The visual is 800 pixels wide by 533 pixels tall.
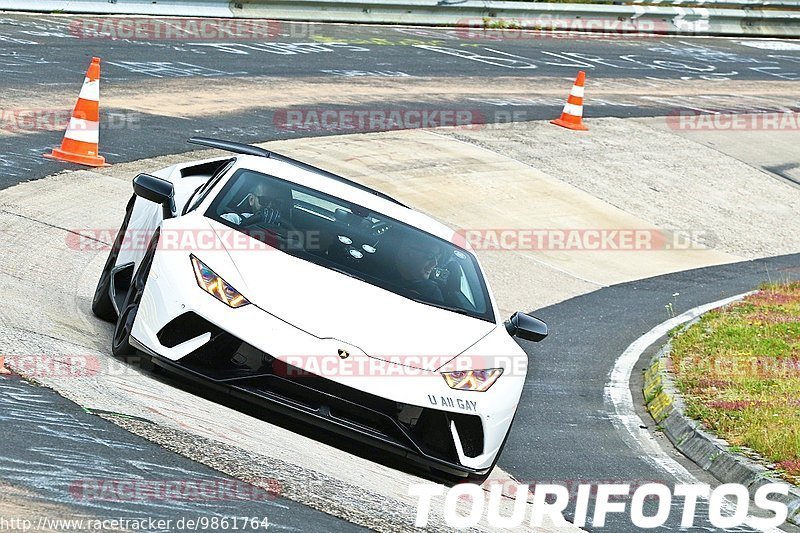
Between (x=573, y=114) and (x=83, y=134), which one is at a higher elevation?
(x=83, y=134)

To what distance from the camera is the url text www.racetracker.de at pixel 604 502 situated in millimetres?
6315

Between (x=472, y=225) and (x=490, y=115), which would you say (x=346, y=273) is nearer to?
(x=472, y=225)

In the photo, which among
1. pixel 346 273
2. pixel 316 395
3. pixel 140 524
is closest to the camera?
pixel 140 524

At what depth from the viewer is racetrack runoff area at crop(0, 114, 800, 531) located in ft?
19.1

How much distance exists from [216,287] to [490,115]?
1386cm

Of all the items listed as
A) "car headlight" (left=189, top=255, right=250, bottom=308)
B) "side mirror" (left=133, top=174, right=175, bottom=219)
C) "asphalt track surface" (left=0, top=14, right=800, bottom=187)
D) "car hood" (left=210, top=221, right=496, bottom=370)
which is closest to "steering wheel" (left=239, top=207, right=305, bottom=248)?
"car hood" (left=210, top=221, right=496, bottom=370)

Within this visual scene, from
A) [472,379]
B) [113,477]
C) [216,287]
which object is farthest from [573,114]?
[113,477]

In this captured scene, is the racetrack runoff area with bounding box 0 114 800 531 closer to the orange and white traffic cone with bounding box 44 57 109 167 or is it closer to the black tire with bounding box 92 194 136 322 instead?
the black tire with bounding box 92 194 136 322

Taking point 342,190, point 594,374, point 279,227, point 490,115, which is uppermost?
point 342,190

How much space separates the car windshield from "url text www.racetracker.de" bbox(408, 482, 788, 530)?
1060 mm

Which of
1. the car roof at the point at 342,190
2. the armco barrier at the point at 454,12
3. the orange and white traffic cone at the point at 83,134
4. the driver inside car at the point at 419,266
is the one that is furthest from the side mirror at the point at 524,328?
the armco barrier at the point at 454,12

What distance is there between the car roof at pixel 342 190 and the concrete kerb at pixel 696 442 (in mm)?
2077

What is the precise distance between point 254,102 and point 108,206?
6192mm

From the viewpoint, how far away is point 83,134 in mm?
13039
